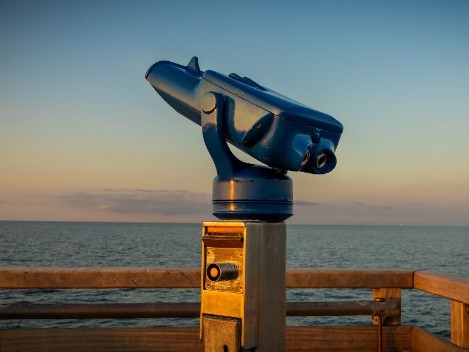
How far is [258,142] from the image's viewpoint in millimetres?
2281

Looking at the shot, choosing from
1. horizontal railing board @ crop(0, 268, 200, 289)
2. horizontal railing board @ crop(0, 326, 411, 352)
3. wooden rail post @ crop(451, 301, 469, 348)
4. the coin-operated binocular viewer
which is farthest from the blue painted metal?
wooden rail post @ crop(451, 301, 469, 348)

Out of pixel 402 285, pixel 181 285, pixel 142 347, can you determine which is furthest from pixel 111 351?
pixel 402 285

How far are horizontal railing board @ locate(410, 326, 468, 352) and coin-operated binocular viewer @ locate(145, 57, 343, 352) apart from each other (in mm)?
1252

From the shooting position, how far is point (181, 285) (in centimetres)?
326

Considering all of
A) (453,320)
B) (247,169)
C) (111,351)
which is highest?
(247,169)

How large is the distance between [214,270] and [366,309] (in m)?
1.52

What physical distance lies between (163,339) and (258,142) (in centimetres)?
161

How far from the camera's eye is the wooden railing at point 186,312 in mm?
3133

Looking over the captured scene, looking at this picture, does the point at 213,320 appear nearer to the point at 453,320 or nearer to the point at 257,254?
the point at 257,254

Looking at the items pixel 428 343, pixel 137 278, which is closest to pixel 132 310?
pixel 137 278

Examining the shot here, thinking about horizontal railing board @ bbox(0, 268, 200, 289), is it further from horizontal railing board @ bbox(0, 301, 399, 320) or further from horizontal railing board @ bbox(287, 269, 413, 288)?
horizontal railing board @ bbox(287, 269, 413, 288)

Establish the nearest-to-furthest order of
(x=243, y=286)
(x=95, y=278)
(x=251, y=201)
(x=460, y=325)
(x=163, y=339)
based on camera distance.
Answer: (x=243, y=286) < (x=251, y=201) < (x=460, y=325) < (x=95, y=278) < (x=163, y=339)

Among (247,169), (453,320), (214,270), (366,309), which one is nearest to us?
(214,270)

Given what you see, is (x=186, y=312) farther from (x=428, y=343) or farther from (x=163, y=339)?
(x=428, y=343)
